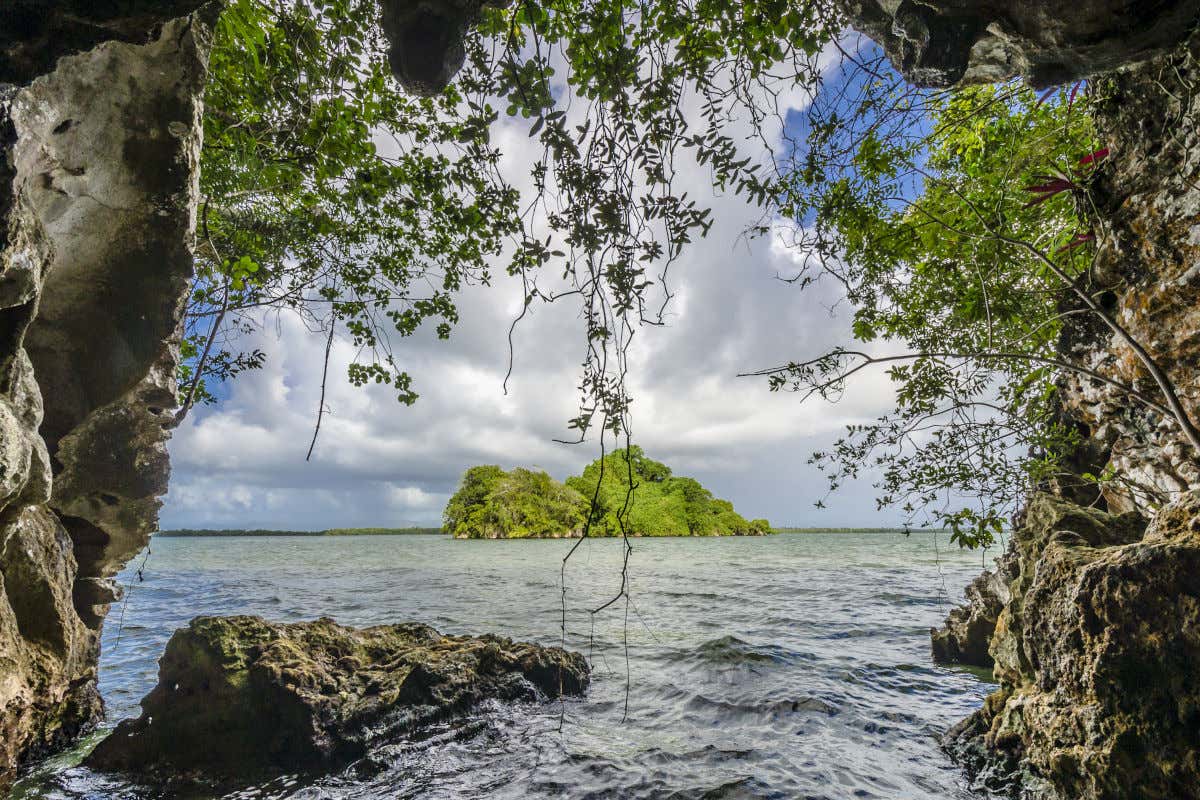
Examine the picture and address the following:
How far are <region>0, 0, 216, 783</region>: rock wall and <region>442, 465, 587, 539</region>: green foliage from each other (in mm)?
51147

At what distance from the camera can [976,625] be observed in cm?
788

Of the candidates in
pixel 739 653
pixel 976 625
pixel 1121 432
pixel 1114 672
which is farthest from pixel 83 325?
pixel 976 625

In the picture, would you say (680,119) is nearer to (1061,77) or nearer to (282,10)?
(1061,77)

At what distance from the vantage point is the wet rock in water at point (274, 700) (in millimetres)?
4691

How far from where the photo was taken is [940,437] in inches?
195

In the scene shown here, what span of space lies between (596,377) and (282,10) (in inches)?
127

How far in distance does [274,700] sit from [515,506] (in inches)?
2083

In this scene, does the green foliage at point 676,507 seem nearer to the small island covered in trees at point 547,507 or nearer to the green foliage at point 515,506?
the small island covered in trees at point 547,507

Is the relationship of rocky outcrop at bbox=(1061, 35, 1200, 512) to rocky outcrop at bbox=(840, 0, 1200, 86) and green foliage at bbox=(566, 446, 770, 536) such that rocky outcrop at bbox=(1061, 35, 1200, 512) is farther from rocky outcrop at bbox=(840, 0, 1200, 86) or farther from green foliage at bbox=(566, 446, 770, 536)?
green foliage at bbox=(566, 446, 770, 536)

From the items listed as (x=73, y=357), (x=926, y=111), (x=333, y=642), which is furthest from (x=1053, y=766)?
(x=73, y=357)

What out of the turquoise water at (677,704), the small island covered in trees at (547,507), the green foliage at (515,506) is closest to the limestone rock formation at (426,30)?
the turquoise water at (677,704)

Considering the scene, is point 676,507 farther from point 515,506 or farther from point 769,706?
point 769,706

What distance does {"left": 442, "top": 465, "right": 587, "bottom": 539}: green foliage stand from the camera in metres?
57.0

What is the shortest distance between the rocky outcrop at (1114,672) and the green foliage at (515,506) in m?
52.7
